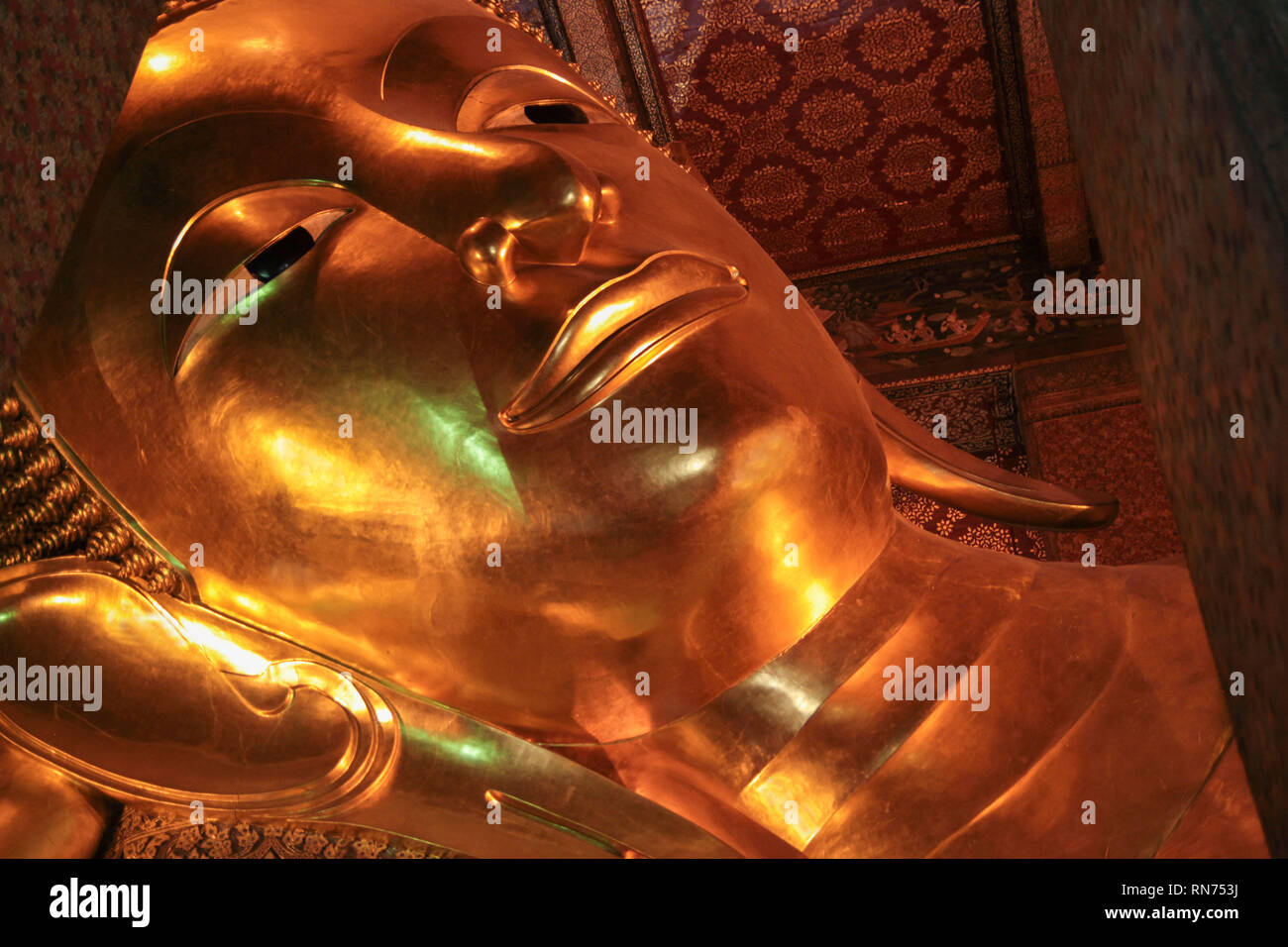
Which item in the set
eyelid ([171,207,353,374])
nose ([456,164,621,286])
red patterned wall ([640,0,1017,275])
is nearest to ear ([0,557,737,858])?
eyelid ([171,207,353,374])

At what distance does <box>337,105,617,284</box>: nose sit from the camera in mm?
934

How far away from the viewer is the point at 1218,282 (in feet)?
1.48

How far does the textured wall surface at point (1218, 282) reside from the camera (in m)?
0.40

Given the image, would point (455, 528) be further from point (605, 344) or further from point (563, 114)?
point (563, 114)

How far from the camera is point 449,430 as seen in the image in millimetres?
950

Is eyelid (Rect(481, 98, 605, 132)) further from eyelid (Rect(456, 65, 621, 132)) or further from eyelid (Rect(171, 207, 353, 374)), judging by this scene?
eyelid (Rect(171, 207, 353, 374))

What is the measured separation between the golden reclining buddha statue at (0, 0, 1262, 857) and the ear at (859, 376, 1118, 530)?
8.0 inches

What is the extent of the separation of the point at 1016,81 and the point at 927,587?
1575mm

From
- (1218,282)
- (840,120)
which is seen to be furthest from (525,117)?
(840,120)

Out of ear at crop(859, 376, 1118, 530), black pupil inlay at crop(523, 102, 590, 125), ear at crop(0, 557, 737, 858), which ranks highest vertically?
black pupil inlay at crop(523, 102, 590, 125)

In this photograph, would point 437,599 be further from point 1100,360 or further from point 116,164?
point 1100,360

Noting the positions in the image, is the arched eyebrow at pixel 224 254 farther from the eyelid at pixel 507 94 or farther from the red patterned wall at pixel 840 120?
the red patterned wall at pixel 840 120

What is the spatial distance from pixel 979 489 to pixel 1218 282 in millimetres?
873

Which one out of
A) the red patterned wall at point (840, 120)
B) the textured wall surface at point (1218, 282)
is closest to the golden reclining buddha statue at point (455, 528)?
the textured wall surface at point (1218, 282)
